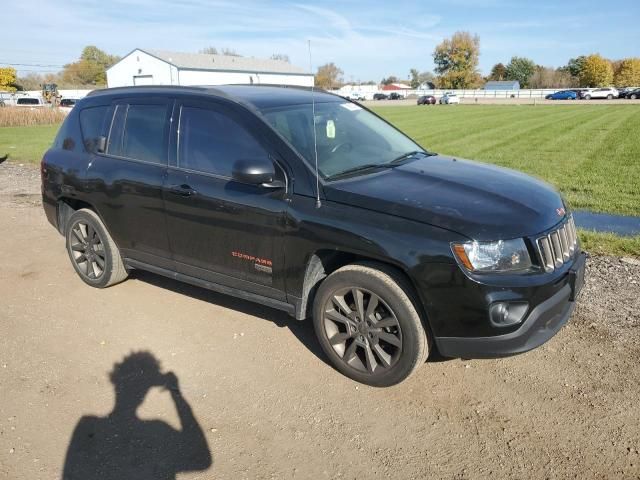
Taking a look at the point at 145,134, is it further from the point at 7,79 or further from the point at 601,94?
the point at 7,79

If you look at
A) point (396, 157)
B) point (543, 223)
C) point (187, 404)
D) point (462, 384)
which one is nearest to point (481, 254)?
point (543, 223)

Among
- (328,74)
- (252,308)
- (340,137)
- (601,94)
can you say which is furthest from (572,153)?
(601,94)

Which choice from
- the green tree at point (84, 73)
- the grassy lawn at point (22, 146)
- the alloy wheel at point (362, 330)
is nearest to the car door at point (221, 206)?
the alloy wheel at point (362, 330)

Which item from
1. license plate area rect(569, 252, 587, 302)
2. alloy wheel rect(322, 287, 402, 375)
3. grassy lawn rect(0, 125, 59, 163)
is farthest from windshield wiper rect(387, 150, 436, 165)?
grassy lawn rect(0, 125, 59, 163)

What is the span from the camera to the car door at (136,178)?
4523mm

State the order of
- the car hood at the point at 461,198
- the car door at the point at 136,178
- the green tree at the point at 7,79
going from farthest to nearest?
the green tree at the point at 7,79
the car door at the point at 136,178
the car hood at the point at 461,198

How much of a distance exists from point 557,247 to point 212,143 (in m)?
2.61

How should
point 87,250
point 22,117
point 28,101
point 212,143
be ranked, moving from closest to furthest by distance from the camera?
point 212,143 → point 87,250 → point 22,117 → point 28,101

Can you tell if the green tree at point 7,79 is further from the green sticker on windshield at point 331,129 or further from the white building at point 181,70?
the green sticker on windshield at point 331,129

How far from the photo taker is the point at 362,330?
11.7 feet

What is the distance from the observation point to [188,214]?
4.28m

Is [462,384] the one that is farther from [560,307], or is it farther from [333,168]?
Result: [333,168]

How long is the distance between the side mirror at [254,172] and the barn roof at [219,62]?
2671 inches

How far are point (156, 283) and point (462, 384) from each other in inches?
130
